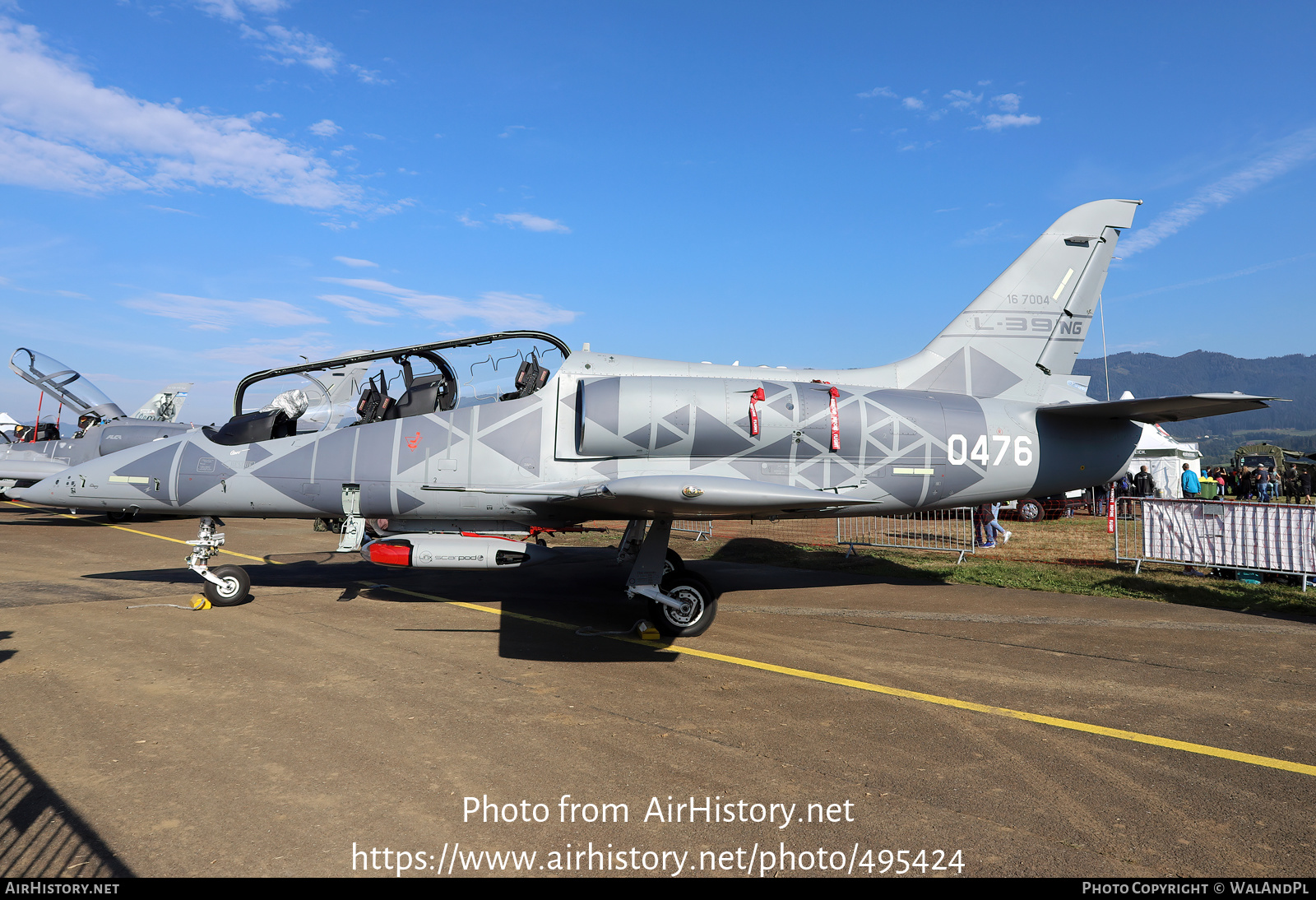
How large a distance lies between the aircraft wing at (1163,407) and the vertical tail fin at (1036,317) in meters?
0.82

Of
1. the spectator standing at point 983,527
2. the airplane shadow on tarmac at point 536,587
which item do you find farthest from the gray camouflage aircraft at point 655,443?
the spectator standing at point 983,527

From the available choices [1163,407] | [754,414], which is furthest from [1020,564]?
[754,414]

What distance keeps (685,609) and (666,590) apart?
33cm

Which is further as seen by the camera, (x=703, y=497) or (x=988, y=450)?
(x=988, y=450)

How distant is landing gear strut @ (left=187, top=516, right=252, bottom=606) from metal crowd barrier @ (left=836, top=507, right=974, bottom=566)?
1080cm

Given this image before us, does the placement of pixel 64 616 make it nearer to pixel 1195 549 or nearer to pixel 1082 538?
pixel 1195 549

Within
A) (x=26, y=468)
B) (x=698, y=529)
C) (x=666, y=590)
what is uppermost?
(x=26, y=468)

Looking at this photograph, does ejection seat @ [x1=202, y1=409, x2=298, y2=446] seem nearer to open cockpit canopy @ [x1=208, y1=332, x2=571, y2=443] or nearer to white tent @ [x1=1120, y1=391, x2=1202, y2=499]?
open cockpit canopy @ [x1=208, y1=332, x2=571, y2=443]

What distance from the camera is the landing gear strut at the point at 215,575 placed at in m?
9.02

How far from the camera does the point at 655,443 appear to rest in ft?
25.9

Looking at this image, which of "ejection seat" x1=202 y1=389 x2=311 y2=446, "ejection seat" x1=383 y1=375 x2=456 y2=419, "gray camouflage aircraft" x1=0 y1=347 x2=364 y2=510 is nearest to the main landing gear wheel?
"ejection seat" x1=383 y1=375 x2=456 y2=419

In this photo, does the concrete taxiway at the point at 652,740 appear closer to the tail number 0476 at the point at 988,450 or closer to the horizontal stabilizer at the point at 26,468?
the tail number 0476 at the point at 988,450

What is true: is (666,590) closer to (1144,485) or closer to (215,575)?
(215,575)

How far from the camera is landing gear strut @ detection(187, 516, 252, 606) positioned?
29.6 ft
